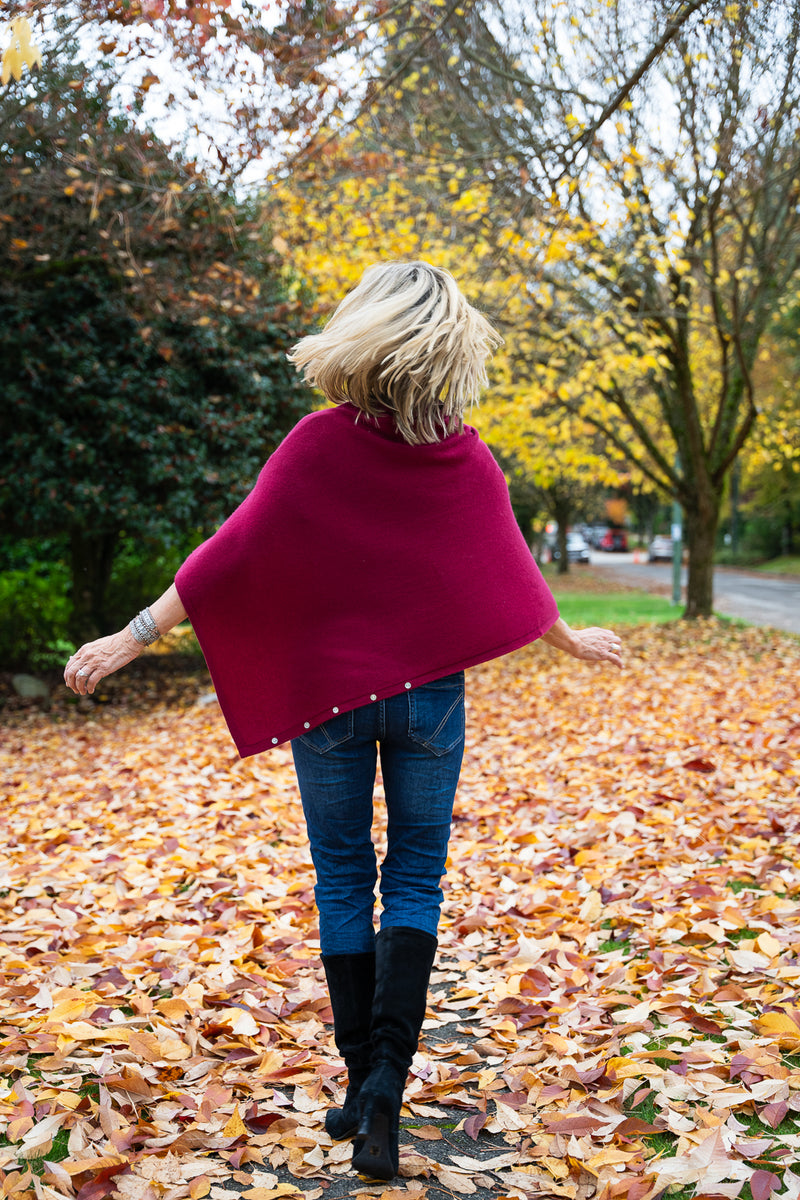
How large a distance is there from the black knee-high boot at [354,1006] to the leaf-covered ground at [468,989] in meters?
0.26

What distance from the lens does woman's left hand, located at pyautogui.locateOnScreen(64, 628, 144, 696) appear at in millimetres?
2238

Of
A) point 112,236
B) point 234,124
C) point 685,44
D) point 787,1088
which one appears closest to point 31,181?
point 112,236

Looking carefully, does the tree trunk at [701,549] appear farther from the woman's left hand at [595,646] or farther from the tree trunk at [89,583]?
the woman's left hand at [595,646]

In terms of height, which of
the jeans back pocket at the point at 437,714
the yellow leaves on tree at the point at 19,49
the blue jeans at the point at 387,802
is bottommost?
the blue jeans at the point at 387,802

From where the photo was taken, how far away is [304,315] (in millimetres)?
10219

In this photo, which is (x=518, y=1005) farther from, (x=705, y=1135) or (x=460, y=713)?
(x=460, y=713)

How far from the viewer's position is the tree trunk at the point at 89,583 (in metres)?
10.7

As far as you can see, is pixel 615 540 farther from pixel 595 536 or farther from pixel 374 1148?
pixel 374 1148

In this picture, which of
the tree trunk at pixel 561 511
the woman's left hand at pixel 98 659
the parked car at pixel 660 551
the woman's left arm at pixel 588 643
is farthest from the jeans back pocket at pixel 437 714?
the parked car at pixel 660 551

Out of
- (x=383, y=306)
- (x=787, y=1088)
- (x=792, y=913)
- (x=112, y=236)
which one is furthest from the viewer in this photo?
(x=112, y=236)

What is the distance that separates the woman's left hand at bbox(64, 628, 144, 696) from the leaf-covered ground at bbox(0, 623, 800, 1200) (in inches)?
41.9

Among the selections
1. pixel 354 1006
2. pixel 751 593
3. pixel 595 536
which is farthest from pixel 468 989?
pixel 595 536

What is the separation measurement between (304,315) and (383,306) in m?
8.47

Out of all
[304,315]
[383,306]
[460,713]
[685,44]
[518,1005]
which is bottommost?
[518,1005]
